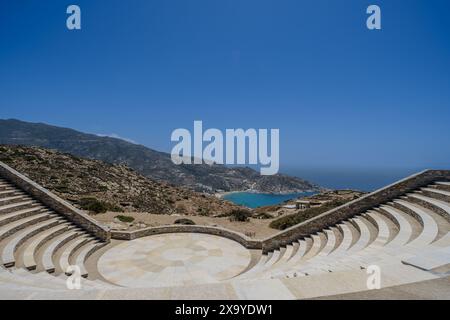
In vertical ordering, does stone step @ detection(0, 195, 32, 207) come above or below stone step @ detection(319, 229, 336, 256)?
above

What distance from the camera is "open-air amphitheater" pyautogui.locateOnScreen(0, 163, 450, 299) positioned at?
3.66 m

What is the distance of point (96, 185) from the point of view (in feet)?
116

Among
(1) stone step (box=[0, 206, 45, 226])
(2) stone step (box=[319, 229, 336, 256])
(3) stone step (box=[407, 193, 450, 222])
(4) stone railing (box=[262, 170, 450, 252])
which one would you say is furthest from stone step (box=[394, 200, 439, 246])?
(1) stone step (box=[0, 206, 45, 226])

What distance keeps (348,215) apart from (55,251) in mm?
14834

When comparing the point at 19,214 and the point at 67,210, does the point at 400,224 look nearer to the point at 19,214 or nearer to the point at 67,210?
the point at 67,210

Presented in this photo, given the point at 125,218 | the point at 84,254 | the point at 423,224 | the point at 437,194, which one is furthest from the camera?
the point at 125,218

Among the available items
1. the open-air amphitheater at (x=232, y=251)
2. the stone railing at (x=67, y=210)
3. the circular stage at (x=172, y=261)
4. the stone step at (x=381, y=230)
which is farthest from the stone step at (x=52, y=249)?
the stone step at (x=381, y=230)

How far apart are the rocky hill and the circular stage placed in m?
16.5

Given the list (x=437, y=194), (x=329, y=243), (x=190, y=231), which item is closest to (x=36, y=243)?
(x=190, y=231)

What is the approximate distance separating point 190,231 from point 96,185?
24.9 meters

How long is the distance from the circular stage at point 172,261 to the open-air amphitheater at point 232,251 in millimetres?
49

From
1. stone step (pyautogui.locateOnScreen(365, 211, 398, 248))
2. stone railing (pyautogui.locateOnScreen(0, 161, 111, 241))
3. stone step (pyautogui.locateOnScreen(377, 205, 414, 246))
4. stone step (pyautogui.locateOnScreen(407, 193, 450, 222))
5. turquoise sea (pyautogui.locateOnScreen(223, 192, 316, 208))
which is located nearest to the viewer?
stone step (pyautogui.locateOnScreen(377, 205, 414, 246))

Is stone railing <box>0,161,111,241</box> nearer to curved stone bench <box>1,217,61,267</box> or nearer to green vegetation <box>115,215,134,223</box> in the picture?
curved stone bench <box>1,217,61,267</box>
